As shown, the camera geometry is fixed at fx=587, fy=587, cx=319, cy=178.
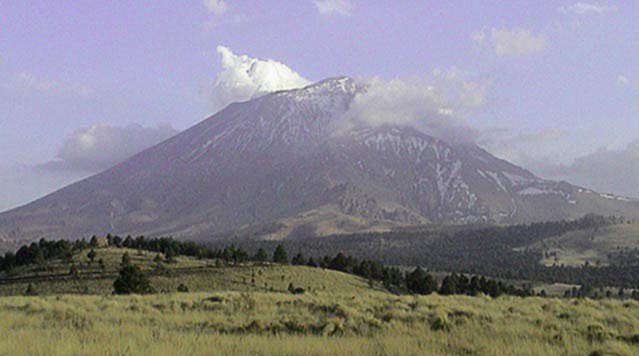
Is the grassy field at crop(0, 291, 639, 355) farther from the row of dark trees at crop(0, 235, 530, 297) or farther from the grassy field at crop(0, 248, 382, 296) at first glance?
the row of dark trees at crop(0, 235, 530, 297)

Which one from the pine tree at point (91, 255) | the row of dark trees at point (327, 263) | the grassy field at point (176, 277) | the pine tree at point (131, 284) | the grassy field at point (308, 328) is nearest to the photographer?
the grassy field at point (308, 328)

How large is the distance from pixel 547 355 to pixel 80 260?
2730 inches

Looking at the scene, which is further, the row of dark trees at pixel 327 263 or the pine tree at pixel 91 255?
the row of dark trees at pixel 327 263

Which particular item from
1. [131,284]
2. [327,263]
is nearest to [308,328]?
[131,284]

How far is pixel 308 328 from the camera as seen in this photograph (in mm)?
14641

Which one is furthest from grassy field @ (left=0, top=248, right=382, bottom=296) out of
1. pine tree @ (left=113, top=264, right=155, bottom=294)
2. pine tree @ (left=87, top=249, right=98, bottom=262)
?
pine tree @ (left=113, top=264, right=155, bottom=294)

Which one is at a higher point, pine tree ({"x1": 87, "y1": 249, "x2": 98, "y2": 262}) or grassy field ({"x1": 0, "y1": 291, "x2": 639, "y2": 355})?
pine tree ({"x1": 87, "y1": 249, "x2": 98, "y2": 262})

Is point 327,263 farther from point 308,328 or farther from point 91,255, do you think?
point 308,328

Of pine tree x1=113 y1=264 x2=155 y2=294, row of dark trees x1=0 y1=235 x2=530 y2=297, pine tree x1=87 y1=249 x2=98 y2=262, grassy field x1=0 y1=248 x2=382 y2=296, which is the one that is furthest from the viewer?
row of dark trees x1=0 y1=235 x2=530 y2=297

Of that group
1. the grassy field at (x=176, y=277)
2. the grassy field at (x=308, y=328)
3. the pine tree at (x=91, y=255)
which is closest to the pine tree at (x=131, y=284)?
the grassy field at (x=176, y=277)

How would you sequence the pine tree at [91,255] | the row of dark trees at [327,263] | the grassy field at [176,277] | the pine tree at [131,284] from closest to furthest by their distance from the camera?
1. the pine tree at [131,284]
2. the grassy field at [176,277]
3. the pine tree at [91,255]
4. the row of dark trees at [327,263]

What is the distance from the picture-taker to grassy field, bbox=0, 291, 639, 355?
11227 mm

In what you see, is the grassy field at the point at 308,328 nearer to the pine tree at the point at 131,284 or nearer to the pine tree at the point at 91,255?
the pine tree at the point at 131,284

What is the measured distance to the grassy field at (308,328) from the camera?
1123cm
